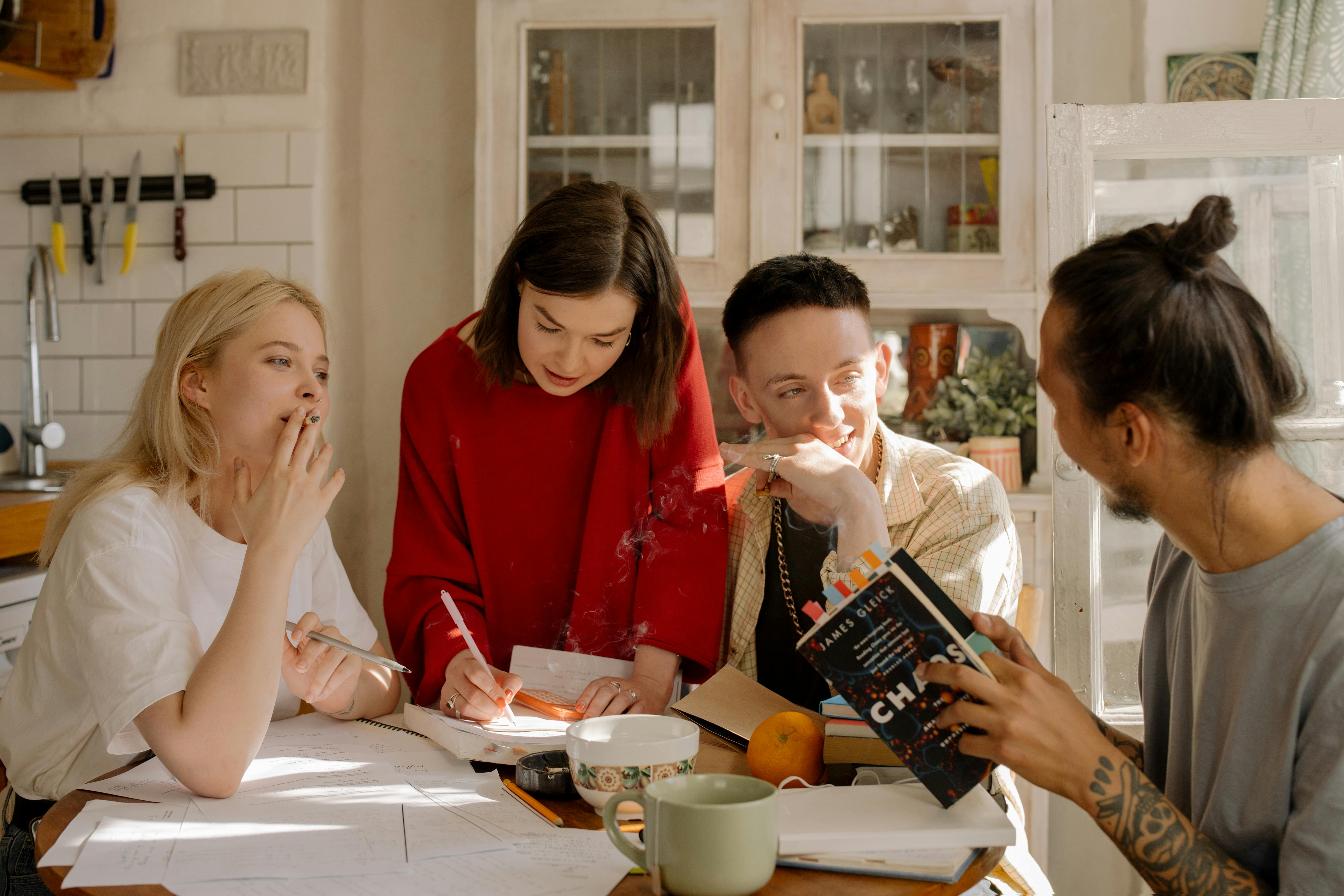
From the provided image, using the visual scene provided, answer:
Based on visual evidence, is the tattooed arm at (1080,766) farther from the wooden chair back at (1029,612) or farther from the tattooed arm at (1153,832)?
the wooden chair back at (1029,612)

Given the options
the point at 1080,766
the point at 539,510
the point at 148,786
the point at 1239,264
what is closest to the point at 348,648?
the point at 148,786

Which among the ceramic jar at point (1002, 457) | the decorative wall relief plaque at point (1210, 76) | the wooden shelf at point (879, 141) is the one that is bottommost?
the ceramic jar at point (1002, 457)

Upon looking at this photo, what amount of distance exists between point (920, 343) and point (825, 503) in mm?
1477

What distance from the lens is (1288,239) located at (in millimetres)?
2162

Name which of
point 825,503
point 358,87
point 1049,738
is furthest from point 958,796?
point 358,87

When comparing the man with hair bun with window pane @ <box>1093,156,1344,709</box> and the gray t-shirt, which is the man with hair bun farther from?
window pane @ <box>1093,156,1344,709</box>

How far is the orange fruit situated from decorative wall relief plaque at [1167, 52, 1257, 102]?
2445mm

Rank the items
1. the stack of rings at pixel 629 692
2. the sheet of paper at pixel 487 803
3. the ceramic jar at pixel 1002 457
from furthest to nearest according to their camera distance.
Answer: the ceramic jar at pixel 1002 457 < the stack of rings at pixel 629 692 < the sheet of paper at pixel 487 803

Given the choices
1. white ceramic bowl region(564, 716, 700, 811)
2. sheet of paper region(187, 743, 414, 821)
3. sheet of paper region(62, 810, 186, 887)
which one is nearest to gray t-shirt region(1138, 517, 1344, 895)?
white ceramic bowl region(564, 716, 700, 811)

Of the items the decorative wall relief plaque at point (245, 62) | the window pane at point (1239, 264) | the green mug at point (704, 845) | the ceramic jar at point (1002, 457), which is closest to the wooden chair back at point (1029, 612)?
the window pane at point (1239, 264)

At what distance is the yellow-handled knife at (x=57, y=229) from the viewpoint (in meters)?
2.73

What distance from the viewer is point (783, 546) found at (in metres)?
1.70

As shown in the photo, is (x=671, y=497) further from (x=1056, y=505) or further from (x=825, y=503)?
(x=1056, y=505)

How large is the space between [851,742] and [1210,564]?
416 mm
